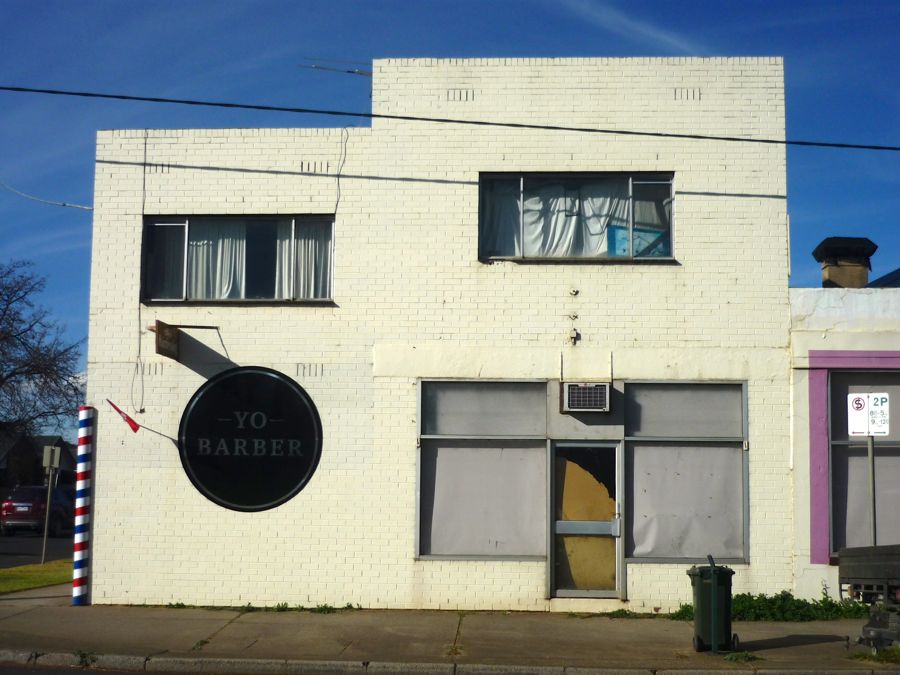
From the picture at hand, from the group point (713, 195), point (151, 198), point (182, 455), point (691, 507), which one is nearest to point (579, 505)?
point (691, 507)

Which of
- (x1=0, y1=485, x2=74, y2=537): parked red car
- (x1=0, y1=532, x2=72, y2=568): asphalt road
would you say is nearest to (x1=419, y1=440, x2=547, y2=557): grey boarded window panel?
(x1=0, y1=532, x2=72, y2=568): asphalt road

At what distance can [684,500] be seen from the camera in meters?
13.2

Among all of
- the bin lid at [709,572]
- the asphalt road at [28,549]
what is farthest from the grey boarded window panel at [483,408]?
the asphalt road at [28,549]

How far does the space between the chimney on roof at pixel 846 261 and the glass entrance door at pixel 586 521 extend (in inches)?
168

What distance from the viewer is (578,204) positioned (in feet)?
44.9

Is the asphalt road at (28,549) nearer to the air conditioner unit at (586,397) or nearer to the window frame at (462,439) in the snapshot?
the window frame at (462,439)

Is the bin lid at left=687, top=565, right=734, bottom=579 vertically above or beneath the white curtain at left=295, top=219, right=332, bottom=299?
beneath

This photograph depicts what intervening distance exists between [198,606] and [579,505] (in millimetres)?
5063

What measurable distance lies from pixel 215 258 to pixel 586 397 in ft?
17.5

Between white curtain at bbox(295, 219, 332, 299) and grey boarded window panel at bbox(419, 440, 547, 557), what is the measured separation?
100 inches

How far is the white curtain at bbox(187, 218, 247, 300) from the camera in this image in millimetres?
13859

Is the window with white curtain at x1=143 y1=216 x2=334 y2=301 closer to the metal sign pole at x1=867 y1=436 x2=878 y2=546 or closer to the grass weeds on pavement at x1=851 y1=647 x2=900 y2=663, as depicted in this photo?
the metal sign pole at x1=867 y1=436 x2=878 y2=546

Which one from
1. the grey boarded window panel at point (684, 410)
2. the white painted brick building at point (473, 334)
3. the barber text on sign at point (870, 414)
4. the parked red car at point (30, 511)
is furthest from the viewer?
the parked red car at point (30, 511)

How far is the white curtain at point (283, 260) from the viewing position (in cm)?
1376
